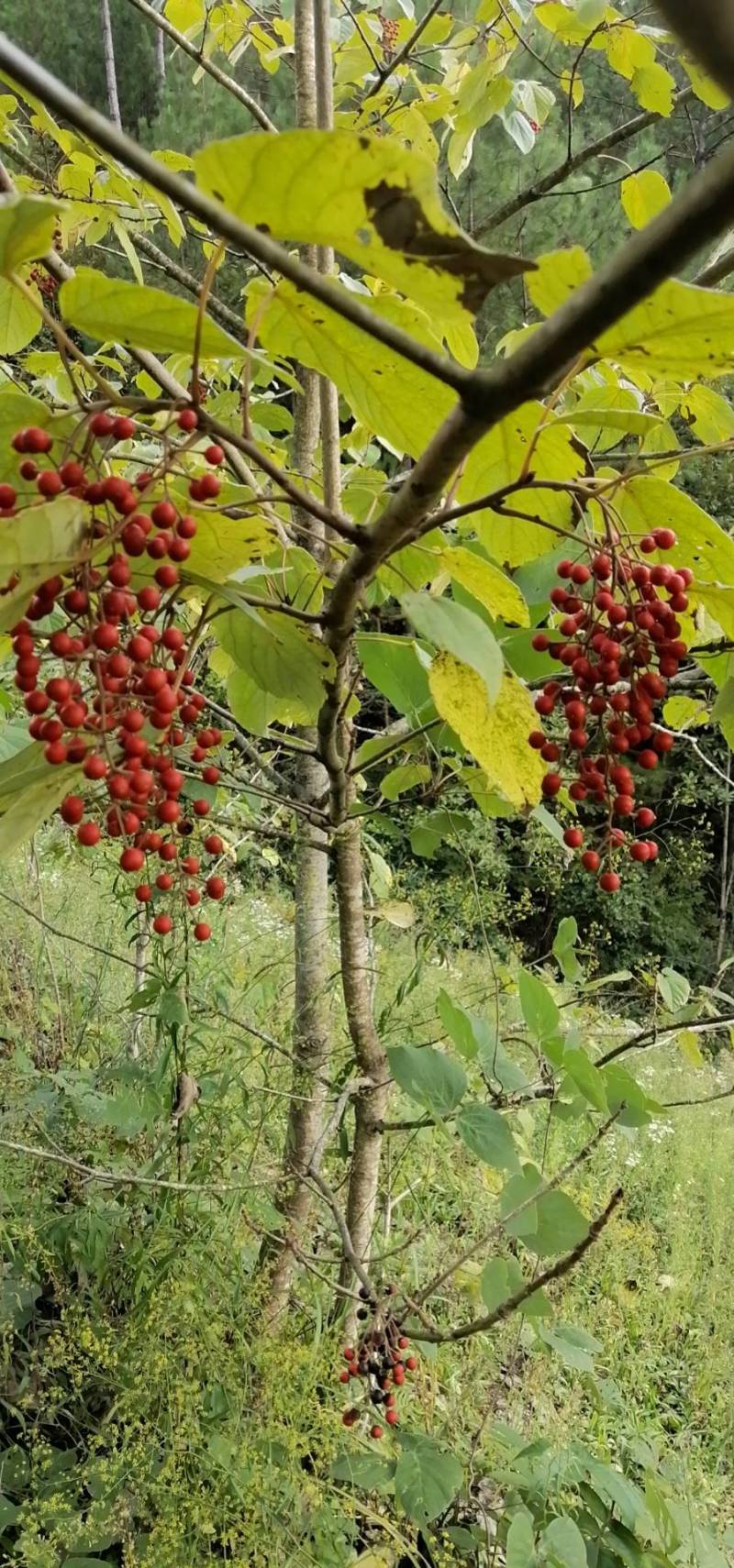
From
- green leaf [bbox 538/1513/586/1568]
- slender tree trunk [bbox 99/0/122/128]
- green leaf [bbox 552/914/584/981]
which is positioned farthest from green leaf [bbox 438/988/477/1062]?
slender tree trunk [bbox 99/0/122/128]

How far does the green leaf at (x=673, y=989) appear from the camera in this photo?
1.15 metres

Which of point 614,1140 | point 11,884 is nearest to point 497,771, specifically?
point 11,884

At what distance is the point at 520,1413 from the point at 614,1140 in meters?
1.50

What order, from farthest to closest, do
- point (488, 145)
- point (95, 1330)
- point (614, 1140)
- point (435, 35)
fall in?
point (488, 145) < point (614, 1140) < point (435, 35) < point (95, 1330)

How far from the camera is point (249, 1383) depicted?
121 centimetres

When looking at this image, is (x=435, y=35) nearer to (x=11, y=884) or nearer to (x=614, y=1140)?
(x=11, y=884)

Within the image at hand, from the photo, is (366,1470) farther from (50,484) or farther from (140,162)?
(140,162)

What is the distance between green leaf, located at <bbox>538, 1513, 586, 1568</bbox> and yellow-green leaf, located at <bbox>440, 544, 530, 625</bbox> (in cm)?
100

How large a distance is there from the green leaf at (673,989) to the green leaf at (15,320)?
96cm

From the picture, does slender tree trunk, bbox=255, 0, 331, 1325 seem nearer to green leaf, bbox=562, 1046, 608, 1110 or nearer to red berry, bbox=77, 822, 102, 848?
green leaf, bbox=562, 1046, 608, 1110

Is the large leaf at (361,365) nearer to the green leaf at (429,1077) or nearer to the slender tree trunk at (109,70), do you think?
the green leaf at (429,1077)

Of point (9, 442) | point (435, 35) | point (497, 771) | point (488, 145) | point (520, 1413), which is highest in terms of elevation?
point (488, 145)

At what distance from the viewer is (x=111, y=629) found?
0.44m

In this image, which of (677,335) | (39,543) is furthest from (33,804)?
(677,335)
